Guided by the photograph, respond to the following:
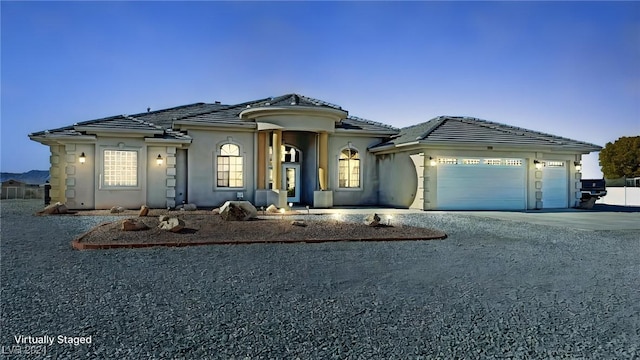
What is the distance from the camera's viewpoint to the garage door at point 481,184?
17.6 meters

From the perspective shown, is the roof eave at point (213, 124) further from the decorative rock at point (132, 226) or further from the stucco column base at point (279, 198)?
the decorative rock at point (132, 226)

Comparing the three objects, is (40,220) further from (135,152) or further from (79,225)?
(135,152)

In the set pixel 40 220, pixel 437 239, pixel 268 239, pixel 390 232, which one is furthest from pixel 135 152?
pixel 437 239

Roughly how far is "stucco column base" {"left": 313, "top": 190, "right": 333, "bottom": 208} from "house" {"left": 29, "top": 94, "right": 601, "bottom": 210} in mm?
54

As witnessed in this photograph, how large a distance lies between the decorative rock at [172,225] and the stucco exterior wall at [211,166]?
811 cm

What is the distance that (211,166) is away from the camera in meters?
18.3

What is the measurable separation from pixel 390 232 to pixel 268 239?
3.05 meters

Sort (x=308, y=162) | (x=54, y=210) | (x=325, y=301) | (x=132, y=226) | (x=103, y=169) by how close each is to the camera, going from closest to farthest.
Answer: (x=325, y=301) → (x=132, y=226) → (x=54, y=210) → (x=103, y=169) → (x=308, y=162)

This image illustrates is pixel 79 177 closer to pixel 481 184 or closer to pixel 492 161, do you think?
pixel 481 184

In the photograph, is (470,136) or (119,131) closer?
(119,131)

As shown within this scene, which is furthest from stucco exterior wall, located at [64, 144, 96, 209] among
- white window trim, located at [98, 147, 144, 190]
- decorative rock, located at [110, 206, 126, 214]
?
decorative rock, located at [110, 206, 126, 214]

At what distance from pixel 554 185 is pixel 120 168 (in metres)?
18.9

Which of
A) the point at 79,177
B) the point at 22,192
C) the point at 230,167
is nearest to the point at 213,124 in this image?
the point at 230,167

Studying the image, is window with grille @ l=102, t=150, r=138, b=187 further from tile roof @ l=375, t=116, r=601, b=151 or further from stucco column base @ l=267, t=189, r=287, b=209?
tile roof @ l=375, t=116, r=601, b=151
